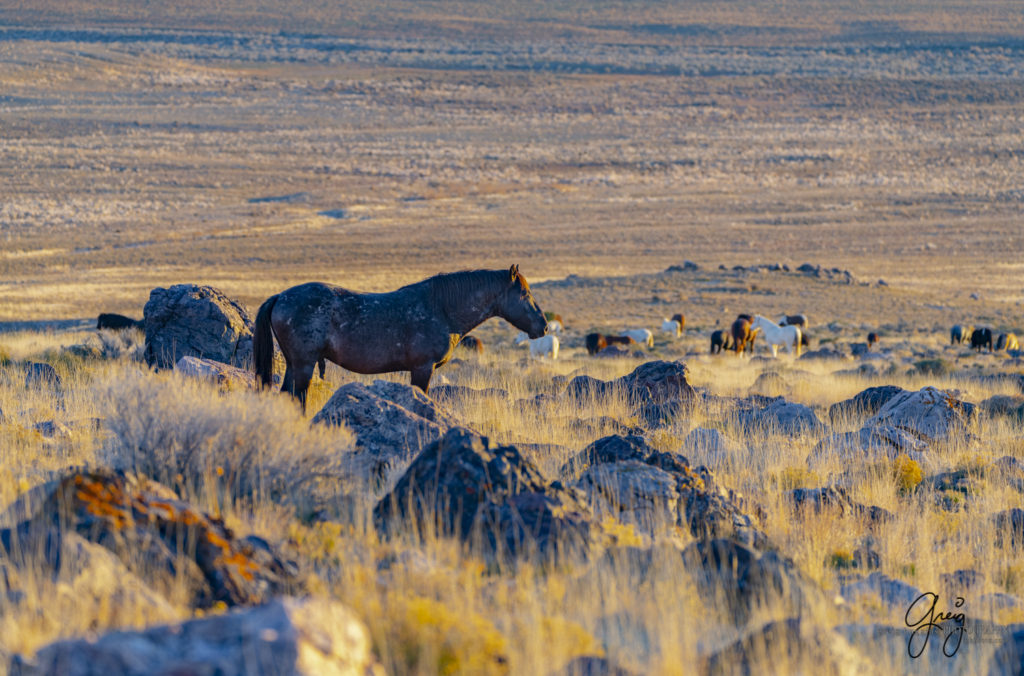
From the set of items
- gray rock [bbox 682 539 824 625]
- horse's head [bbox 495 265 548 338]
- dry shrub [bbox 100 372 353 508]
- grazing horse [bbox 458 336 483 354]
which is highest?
horse's head [bbox 495 265 548 338]

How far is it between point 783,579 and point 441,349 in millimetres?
5649

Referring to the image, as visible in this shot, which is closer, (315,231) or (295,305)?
(295,305)

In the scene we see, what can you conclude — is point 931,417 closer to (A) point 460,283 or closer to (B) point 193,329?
(A) point 460,283

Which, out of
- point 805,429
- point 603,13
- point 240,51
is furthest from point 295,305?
point 603,13

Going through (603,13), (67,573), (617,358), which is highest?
(603,13)

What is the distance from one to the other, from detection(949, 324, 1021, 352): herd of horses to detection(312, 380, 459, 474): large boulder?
24985mm

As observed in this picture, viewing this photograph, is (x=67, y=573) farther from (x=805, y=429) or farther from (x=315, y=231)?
(x=315, y=231)

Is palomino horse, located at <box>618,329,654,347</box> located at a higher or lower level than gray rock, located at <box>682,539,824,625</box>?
lower

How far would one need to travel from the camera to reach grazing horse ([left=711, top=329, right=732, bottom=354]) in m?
29.0

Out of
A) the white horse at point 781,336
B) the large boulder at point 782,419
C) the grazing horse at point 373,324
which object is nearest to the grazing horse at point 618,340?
the white horse at point 781,336

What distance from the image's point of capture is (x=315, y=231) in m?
61.1

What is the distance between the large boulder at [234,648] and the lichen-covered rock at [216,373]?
581 cm

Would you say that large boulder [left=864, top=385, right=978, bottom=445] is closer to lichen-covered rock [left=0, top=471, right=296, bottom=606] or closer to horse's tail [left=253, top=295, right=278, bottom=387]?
horse's tail [left=253, top=295, right=278, bottom=387]

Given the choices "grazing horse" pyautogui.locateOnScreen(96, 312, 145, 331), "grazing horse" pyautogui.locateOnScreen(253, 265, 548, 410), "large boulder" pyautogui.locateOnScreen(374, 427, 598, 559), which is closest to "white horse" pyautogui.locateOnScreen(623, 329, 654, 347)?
"grazing horse" pyautogui.locateOnScreen(96, 312, 145, 331)
